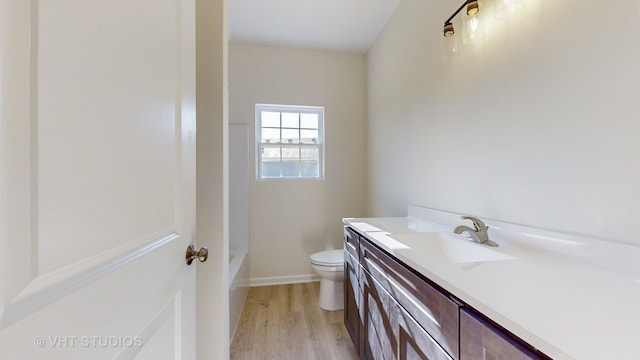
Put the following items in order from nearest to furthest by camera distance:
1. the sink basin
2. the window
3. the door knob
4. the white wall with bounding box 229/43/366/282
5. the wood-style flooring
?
the door knob < the sink basin < the wood-style flooring < the white wall with bounding box 229/43/366/282 < the window

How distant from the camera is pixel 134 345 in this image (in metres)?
0.55

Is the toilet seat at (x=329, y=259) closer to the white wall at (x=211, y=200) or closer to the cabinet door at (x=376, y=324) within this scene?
the cabinet door at (x=376, y=324)

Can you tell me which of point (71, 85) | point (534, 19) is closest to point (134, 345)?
point (71, 85)

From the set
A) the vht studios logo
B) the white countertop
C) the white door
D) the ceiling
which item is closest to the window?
the ceiling

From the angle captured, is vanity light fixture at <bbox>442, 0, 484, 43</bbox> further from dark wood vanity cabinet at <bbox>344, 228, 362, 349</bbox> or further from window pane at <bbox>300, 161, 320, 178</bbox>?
window pane at <bbox>300, 161, 320, 178</bbox>

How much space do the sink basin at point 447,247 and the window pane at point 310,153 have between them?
1832 mm

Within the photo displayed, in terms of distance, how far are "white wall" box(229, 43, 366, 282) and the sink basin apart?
1659mm

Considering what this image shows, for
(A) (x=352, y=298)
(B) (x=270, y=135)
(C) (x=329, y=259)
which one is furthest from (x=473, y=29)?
(B) (x=270, y=135)

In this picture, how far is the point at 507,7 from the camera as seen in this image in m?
1.16

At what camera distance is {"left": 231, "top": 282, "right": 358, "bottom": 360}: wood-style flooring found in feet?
5.63

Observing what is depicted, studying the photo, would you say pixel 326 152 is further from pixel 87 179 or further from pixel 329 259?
pixel 87 179

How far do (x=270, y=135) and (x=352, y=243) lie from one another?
175cm

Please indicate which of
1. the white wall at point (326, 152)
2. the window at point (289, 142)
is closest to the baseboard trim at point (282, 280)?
the white wall at point (326, 152)

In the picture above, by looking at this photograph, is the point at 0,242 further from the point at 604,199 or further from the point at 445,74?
the point at 445,74
